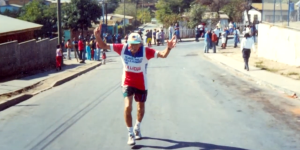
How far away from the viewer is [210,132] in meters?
8.65

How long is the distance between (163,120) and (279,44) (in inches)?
606

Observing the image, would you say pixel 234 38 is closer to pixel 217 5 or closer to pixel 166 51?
pixel 217 5

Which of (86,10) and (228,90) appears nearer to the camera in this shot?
(228,90)

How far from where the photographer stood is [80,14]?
169ft

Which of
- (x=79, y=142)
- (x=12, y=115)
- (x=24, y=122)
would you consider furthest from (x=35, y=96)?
(x=79, y=142)

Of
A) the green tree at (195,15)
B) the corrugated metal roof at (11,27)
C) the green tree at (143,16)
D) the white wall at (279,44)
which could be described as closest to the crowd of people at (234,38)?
the white wall at (279,44)

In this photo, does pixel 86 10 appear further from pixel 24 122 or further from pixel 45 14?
pixel 24 122

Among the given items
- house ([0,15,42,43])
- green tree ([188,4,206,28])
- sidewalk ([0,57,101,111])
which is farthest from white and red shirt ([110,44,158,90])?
green tree ([188,4,206,28])

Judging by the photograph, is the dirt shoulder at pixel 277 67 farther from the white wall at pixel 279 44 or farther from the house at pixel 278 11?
the house at pixel 278 11

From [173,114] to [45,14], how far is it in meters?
43.3

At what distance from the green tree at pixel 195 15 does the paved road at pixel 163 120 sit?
36230 mm

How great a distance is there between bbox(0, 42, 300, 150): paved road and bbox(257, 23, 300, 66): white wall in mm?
5809

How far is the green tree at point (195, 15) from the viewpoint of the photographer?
5175 centimetres

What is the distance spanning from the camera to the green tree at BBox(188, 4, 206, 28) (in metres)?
51.8
